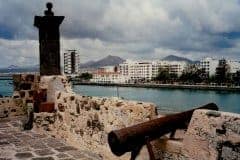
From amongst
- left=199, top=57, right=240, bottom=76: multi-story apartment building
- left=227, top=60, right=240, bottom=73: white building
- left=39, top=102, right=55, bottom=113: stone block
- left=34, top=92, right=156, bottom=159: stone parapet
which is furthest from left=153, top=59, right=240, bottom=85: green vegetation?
left=34, top=92, right=156, bottom=159: stone parapet

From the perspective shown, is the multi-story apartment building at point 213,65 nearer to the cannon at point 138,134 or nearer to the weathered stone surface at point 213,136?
the cannon at point 138,134

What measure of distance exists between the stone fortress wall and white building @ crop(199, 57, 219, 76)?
153 meters

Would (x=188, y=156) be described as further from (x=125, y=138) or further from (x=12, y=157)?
(x=12, y=157)

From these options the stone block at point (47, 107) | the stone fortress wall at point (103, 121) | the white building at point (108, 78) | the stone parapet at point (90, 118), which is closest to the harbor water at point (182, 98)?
the stone fortress wall at point (103, 121)

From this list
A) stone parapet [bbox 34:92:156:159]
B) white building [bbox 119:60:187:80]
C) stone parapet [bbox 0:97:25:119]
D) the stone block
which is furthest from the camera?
white building [bbox 119:60:187:80]

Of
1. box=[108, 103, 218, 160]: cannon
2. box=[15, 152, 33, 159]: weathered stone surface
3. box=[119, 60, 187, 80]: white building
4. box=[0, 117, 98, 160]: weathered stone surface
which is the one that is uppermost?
box=[119, 60, 187, 80]: white building

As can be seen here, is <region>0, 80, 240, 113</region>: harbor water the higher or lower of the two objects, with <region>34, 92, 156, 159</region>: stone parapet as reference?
lower

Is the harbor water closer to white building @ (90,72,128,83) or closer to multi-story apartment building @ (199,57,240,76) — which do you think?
multi-story apartment building @ (199,57,240,76)

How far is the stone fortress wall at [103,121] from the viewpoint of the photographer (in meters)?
2.58

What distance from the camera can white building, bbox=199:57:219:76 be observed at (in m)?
159

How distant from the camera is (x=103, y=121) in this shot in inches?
186

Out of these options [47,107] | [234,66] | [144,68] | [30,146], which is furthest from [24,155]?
[144,68]

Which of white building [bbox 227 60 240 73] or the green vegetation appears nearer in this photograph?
the green vegetation

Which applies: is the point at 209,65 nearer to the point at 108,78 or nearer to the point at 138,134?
the point at 108,78
